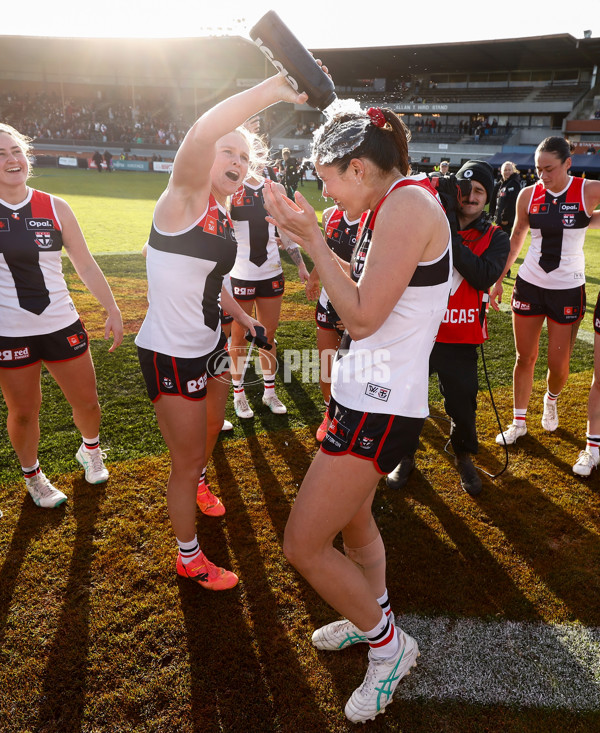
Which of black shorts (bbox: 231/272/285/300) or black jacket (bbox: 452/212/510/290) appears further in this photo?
black shorts (bbox: 231/272/285/300)

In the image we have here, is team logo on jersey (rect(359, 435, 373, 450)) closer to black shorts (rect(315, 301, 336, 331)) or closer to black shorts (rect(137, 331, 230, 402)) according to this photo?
black shorts (rect(137, 331, 230, 402))

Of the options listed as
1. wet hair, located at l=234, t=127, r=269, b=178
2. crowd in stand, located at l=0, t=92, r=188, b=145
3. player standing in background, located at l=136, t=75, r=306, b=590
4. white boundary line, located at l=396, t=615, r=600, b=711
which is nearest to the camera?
player standing in background, located at l=136, t=75, r=306, b=590

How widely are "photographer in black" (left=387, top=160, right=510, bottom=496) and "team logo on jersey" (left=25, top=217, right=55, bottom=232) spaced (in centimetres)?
246

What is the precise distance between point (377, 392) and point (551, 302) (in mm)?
2948

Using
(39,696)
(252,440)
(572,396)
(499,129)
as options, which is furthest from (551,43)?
(39,696)

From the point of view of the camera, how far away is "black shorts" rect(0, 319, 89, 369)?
306 cm

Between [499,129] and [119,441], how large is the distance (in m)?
42.8

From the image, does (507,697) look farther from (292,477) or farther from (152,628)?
(292,477)

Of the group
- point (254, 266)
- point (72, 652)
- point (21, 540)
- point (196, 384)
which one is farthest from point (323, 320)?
point (72, 652)

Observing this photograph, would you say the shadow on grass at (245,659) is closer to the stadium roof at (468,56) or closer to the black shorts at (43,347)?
the black shorts at (43,347)

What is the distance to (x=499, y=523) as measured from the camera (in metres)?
3.35

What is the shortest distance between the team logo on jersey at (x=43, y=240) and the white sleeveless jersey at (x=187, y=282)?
114 centimetres

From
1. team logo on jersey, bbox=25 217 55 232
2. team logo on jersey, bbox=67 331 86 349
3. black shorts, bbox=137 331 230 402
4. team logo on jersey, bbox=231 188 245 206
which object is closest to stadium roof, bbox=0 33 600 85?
team logo on jersey, bbox=231 188 245 206

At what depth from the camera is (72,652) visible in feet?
7.85
